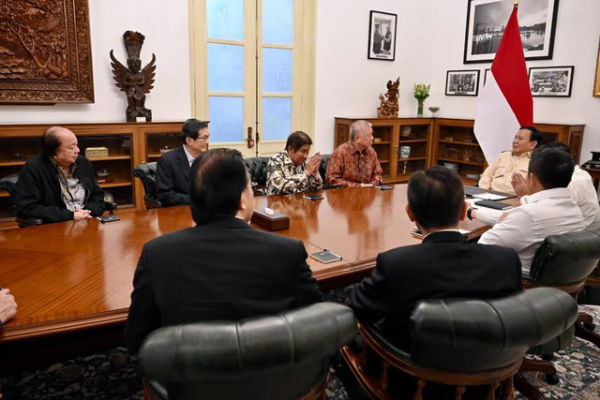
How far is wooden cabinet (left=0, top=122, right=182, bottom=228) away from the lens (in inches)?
169

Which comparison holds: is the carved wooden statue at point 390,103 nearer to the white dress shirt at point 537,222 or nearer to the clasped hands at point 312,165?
the clasped hands at point 312,165

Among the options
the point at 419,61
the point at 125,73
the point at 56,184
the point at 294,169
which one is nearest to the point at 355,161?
the point at 294,169

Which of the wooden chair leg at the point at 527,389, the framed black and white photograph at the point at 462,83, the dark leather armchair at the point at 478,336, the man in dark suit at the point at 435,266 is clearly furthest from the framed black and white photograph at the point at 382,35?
the dark leather armchair at the point at 478,336

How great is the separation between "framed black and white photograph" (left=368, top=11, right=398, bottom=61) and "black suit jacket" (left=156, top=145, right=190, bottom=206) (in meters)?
4.24

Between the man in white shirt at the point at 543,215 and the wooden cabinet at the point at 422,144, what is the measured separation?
4.18 metres

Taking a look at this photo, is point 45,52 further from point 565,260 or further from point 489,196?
point 565,260

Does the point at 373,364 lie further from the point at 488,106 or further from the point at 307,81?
the point at 307,81

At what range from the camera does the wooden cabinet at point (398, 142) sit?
21.5ft

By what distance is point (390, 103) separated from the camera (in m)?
6.77

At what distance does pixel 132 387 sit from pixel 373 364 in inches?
51.4

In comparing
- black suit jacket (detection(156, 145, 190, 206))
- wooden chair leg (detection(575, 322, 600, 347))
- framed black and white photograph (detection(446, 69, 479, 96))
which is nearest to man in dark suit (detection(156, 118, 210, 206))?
black suit jacket (detection(156, 145, 190, 206))

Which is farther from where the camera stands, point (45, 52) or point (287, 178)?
point (45, 52)

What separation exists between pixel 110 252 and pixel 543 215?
1.99 metres

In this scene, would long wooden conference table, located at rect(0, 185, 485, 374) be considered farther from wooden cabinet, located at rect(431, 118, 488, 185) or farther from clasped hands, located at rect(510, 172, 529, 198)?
wooden cabinet, located at rect(431, 118, 488, 185)
